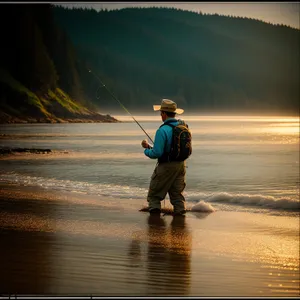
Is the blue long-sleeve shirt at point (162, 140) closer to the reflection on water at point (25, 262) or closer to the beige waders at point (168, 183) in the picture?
the beige waders at point (168, 183)

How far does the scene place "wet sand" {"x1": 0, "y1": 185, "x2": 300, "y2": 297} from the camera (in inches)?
200

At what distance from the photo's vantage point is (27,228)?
7527 mm

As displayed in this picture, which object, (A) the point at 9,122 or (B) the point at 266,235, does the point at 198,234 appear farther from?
(A) the point at 9,122

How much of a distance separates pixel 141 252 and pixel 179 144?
2512 millimetres

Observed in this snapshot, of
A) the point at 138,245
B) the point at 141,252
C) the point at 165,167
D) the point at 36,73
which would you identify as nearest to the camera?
the point at 141,252

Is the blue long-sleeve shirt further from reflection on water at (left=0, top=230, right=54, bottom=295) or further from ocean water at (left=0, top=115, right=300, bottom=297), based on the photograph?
reflection on water at (left=0, top=230, right=54, bottom=295)

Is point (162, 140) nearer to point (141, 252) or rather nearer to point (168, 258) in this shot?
point (141, 252)

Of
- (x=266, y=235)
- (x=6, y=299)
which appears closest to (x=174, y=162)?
(x=266, y=235)

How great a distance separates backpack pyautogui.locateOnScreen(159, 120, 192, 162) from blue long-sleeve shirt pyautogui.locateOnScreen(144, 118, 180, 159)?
0.17ft

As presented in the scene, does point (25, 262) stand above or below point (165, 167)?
below

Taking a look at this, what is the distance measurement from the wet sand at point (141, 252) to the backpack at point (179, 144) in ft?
2.69

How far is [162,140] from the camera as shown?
8562 millimetres

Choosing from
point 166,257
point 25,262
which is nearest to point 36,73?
point 166,257

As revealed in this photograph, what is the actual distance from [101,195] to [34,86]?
69.8 m
